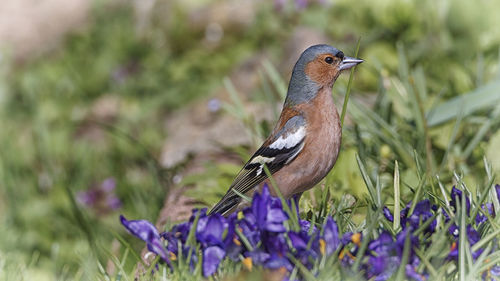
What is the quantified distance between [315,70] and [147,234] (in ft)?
4.56

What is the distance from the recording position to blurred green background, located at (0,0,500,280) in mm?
4254

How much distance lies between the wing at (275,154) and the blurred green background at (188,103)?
0.30m

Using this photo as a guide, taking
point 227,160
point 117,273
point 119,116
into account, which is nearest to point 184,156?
point 227,160

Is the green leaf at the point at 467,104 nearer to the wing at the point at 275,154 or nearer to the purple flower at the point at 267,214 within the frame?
the wing at the point at 275,154

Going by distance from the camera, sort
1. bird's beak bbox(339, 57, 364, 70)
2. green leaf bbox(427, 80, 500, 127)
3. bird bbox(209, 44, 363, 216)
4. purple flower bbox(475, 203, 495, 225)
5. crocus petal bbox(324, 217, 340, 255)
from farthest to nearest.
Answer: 1. green leaf bbox(427, 80, 500, 127)
2. bird's beak bbox(339, 57, 364, 70)
3. bird bbox(209, 44, 363, 216)
4. purple flower bbox(475, 203, 495, 225)
5. crocus petal bbox(324, 217, 340, 255)

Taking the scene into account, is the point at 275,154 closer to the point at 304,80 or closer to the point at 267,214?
the point at 304,80

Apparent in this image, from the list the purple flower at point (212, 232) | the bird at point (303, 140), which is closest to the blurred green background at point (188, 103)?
the bird at point (303, 140)

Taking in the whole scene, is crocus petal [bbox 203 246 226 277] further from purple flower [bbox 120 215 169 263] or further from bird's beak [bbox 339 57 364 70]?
bird's beak [bbox 339 57 364 70]

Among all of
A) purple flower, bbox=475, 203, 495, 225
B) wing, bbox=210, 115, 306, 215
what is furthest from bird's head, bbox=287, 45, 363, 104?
purple flower, bbox=475, 203, 495, 225

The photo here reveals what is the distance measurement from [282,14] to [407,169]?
3.77 meters

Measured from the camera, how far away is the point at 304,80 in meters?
3.48

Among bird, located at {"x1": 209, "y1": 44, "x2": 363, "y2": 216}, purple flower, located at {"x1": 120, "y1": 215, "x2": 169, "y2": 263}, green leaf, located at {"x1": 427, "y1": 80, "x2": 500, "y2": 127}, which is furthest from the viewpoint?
green leaf, located at {"x1": 427, "y1": 80, "x2": 500, "y2": 127}

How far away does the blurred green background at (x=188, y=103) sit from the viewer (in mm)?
4254

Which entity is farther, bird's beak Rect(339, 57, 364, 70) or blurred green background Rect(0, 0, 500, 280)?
blurred green background Rect(0, 0, 500, 280)
